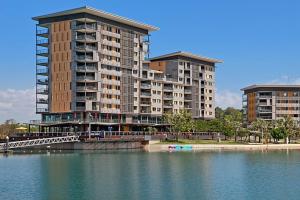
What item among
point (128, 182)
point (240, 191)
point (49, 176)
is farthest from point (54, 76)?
point (240, 191)

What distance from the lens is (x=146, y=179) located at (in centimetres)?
7788

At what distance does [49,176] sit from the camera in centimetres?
8275

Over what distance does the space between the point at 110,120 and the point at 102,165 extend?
75258 mm

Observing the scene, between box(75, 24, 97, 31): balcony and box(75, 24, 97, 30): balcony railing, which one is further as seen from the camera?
box(75, 24, 97, 30): balcony railing

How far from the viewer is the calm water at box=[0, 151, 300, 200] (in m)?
63.9

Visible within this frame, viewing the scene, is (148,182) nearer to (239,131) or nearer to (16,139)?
(16,139)

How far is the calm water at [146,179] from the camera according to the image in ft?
210

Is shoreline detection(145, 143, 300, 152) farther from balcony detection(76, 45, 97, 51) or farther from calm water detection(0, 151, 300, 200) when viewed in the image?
calm water detection(0, 151, 300, 200)

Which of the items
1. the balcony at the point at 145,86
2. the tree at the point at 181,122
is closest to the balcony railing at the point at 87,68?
the balcony at the point at 145,86

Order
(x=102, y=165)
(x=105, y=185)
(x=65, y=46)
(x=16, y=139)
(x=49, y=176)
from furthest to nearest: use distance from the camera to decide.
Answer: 1. (x=65, y=46)
2. (x=16, y=139)
3. (x=102, y=165)
4. (x=49, y=176)
5. (x=105, y=185)

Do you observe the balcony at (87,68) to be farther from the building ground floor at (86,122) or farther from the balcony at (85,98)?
the building ground floor at (86,122)

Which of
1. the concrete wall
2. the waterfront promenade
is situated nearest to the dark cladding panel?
the waterfront promenade

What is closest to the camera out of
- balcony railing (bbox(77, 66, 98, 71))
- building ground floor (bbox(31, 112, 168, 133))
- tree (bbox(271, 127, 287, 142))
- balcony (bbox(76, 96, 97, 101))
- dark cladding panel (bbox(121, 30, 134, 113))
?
building ground floor (bbox(31, 112, 168, 133))

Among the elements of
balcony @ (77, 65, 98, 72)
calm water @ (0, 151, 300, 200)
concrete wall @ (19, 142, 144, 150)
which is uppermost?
balcony @ (77, 65, 98, 72)
